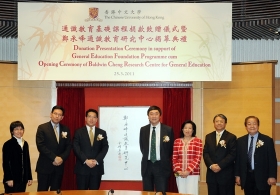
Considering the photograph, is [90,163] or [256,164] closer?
[256,164]

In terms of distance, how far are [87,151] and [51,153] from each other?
49 centimetres

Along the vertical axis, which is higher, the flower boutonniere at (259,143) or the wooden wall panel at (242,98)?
the wooden wall panel at (242,98)

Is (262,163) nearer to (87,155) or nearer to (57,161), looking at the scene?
(87,155)

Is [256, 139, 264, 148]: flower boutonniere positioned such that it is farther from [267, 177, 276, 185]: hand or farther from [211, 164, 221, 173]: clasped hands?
[211, 164, 221, 173]: clasped hands

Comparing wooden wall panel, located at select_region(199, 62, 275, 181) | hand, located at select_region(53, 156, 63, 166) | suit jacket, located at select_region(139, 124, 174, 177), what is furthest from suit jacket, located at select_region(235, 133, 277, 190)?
hand, located at select_region(53, 156, 63, 166)

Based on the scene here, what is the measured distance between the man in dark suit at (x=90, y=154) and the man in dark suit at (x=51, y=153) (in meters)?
0.19

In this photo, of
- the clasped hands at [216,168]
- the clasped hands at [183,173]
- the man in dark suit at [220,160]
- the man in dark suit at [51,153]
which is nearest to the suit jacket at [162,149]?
the clasped hands at [183,173]

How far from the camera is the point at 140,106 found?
7.16 meters

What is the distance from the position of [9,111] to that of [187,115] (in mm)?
2696

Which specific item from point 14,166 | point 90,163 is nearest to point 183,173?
point 90,163

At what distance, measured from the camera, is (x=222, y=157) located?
19.0 ft

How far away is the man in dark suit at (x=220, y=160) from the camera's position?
574cm

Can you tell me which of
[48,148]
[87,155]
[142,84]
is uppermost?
[142,84]

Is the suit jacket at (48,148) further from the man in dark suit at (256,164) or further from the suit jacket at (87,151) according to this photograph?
the man in dark suit at (256,164)
